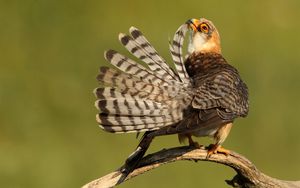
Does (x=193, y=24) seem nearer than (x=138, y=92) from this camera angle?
No

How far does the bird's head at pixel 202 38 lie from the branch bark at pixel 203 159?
1450 mm

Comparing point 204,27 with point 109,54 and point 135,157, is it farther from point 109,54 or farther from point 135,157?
point 135,157

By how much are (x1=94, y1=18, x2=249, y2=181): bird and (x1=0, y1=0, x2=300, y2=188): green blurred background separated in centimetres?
520

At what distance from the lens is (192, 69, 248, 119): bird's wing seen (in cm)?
1062

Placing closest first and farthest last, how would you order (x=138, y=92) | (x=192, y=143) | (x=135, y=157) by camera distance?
(x=138, y=92), (x=135, y=157), (x=192, y=143)

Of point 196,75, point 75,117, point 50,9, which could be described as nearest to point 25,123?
point 75,117

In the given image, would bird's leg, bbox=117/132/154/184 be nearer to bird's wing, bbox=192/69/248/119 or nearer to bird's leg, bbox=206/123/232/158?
bird's wing, bbox=192/69/248/119

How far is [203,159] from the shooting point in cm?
1120

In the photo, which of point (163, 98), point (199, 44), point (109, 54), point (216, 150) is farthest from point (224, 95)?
point (199, 44)

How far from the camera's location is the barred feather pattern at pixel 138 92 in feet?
32.8

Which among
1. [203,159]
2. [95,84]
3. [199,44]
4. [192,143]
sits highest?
[95,84]

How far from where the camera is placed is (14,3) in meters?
20.2

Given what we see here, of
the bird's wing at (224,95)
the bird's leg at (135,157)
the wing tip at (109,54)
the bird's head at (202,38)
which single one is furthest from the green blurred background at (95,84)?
the wing tip at (109,54)

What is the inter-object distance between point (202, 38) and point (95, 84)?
6.19 m
